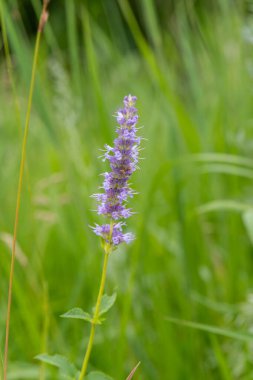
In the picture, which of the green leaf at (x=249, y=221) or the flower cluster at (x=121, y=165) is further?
the green leaf at (x=249, y=221)

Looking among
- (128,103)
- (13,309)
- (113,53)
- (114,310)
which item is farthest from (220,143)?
(128,103)

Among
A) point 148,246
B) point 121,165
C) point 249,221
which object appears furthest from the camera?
point 148,246

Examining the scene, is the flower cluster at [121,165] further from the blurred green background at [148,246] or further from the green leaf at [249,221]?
the green leaf at [249,221]

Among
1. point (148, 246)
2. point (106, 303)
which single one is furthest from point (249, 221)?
point (106, 303)

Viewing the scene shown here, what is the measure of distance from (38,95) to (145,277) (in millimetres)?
699

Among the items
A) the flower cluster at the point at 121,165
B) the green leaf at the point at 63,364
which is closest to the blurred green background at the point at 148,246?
the green leaf at the point at 63,364

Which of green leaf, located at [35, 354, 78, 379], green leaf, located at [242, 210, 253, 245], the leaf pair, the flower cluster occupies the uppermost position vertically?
green leaf, located at [242, 210, 253, 245]

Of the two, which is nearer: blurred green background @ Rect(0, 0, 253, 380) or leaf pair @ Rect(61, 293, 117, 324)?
leaf pair @ Rect(61, 293, 117, 324)

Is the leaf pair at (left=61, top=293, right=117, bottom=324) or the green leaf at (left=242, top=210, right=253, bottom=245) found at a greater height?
the green leaf at (left=242, top=210, right=253, bottom=245)

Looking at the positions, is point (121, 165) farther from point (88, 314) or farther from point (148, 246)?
point (148, 246)

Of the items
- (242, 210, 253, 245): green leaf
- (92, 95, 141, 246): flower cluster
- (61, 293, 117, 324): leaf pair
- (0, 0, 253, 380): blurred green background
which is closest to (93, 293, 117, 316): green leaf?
(61, 293, 117, 324): leaf pair

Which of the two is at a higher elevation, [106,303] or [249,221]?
[249,221]

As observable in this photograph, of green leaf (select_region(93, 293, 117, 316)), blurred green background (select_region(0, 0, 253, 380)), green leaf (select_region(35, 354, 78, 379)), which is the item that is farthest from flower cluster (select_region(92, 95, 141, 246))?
blurred green background (select_region(0, 0, 253, 380))

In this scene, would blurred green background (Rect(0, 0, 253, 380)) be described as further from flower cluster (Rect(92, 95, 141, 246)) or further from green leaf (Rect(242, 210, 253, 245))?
flower cluster (Rect(92, 95, 141, 246))
